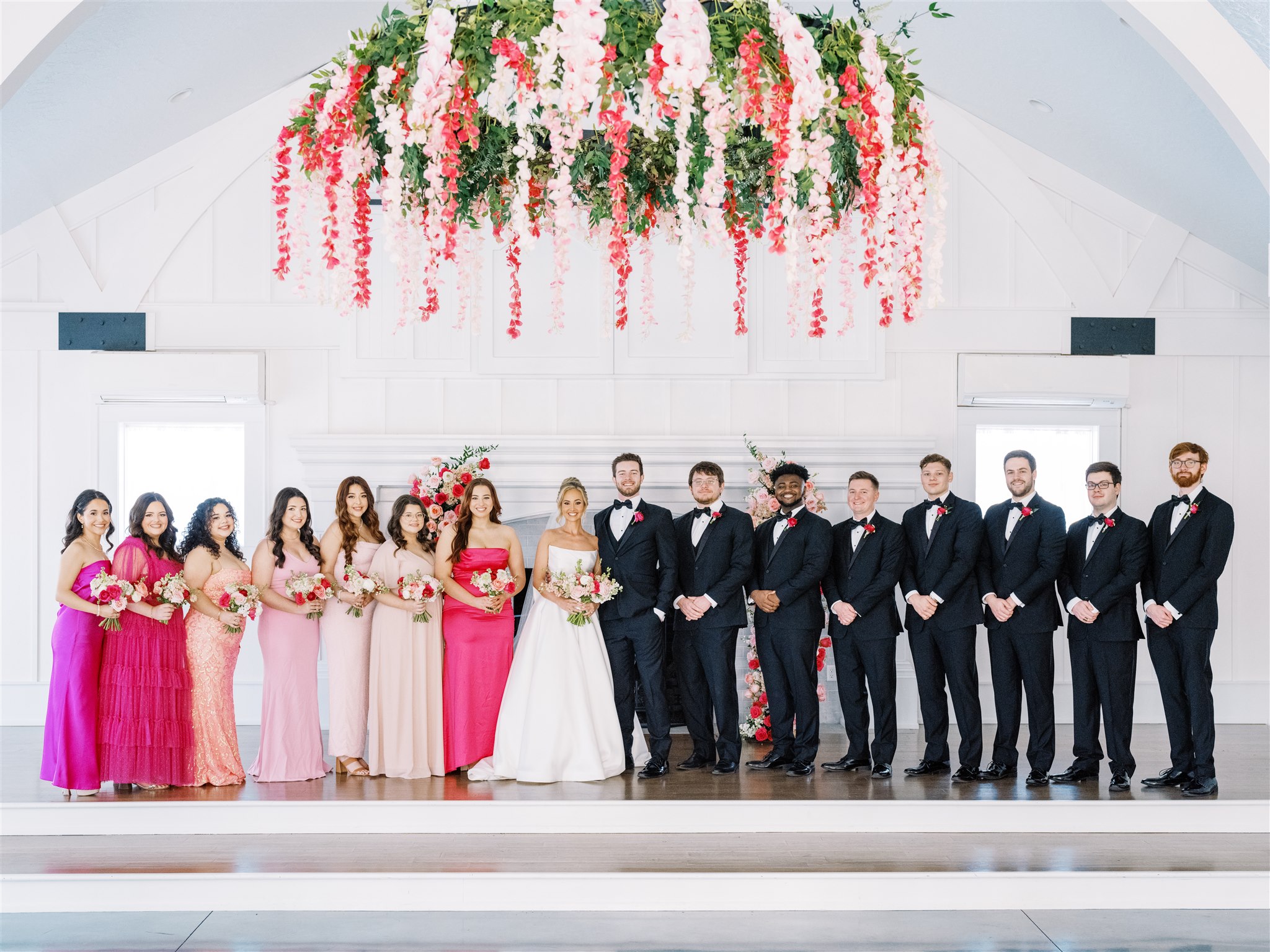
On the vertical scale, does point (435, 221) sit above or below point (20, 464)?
above

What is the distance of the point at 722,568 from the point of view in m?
5.83

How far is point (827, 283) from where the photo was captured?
7.37m

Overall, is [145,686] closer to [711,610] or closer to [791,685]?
[711,610]

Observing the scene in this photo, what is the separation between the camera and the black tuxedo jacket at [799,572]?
5.75 meters

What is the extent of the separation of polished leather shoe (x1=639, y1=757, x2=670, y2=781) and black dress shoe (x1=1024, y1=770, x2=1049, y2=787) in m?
1.90

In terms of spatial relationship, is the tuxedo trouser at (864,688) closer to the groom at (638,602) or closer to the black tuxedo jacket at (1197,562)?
the groom at (638,602)

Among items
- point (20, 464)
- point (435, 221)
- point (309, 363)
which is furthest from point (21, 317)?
point (435, 221)

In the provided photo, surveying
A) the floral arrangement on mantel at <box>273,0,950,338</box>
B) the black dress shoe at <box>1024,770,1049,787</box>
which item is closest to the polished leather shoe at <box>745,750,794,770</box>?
the black dress shoe at <box>1024,770,1049,787</box>

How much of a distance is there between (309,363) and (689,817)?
411 cm

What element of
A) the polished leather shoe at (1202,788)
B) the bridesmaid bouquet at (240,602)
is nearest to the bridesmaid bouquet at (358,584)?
the bridesmaid bouquet at (240,602)

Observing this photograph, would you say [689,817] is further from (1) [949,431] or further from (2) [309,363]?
(2) [309,363]

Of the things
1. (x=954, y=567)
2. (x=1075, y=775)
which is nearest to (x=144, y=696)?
(x=954, y=567)

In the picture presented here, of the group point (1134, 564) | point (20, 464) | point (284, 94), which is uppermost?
point (284, 94)

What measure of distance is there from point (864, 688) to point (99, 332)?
552cm
